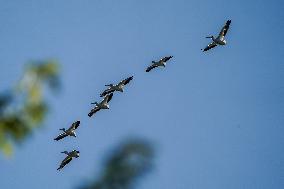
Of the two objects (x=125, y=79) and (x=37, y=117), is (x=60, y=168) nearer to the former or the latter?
(x=125, y=79)

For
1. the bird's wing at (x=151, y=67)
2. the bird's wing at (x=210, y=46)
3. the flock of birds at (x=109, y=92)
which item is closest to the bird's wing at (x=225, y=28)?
the flock of birds at (x=109, y=92)

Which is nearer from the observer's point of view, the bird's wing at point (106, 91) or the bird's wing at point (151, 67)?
the bird's wing at point (106, 91)

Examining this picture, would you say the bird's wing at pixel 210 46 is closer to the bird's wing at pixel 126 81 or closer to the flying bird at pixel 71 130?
the bird's wing at pixel 126 81

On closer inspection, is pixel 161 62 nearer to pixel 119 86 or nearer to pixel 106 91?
pixel 119 86

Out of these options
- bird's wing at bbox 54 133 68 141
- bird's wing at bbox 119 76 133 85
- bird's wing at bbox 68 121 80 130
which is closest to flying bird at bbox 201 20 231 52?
bird's wing at bbox 119 76 133 85

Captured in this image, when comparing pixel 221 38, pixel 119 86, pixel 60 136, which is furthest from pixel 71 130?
pixel 221 38

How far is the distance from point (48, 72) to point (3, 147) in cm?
142

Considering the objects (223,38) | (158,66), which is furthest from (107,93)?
(223,38)

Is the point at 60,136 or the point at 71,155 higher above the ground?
the point at 60,136

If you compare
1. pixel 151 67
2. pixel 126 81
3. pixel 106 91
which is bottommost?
pixel 106 91

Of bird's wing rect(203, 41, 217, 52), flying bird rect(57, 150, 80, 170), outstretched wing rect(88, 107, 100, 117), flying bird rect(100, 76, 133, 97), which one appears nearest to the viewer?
flying bird rect(57, 150, 80, 170)

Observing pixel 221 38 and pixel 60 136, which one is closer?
pixel 60 136

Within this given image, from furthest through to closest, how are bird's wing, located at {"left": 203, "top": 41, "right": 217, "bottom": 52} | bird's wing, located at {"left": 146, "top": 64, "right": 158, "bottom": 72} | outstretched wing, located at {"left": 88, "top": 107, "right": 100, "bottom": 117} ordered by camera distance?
bird's wing, located at {"left": 203, "top": 41, "right": 217, "bottom": 52}, outstretched wing, located at {"left": 88, "top": 107, "right": 100, "bottom": 117}, bird's wing, located at {"left": 146, "top": 64, "right": 158, "bottom": 72}

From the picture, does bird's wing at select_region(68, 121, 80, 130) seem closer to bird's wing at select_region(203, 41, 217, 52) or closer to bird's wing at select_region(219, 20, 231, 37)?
bird's wing at select_region(203, 41, 217, 52)
